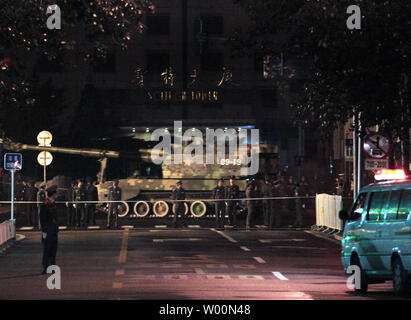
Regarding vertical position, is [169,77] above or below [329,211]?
above

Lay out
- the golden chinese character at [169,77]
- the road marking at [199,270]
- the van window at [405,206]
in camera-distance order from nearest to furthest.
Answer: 1. the van window at [405,206]
2. the road marking at [199,270]
3. the golden chinese character at [169,77]

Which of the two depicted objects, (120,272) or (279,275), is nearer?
(279,275)

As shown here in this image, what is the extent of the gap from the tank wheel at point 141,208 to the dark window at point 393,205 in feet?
98.1

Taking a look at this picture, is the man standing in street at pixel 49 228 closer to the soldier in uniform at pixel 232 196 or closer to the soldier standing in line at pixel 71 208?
the soldier standing in line at pixel 71 208

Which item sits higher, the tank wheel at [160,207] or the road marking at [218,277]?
the tank wheel at [160,207]

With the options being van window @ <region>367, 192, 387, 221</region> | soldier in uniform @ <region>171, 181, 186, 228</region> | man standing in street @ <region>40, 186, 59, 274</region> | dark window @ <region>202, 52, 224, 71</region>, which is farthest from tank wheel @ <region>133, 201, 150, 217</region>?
dark window @ <region>202, 52, 224, 71</region>

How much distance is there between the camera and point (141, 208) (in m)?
49.0

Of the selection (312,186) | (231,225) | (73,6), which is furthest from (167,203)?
(73,6)

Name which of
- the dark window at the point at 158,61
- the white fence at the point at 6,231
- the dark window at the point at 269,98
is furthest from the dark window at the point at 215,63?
the white fence at the point at 6,231

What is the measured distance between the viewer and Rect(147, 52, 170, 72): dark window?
8650cm

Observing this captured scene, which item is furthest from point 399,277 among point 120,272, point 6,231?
point 6,231

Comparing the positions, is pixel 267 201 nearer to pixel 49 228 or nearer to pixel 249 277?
pixel 49 228

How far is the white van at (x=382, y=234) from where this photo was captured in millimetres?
18328

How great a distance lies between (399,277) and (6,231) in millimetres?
17880
